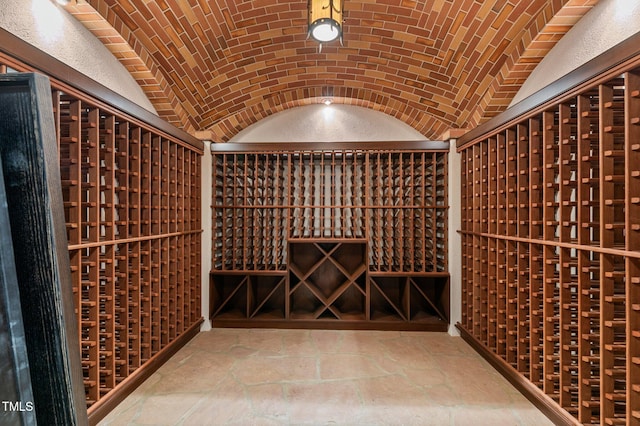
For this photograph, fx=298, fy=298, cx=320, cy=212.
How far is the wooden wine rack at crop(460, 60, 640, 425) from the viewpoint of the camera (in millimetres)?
1242

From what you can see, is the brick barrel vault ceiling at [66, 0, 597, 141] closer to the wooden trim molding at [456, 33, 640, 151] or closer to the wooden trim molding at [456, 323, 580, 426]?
the wooden trim molding at [456, 33, 640, 151]

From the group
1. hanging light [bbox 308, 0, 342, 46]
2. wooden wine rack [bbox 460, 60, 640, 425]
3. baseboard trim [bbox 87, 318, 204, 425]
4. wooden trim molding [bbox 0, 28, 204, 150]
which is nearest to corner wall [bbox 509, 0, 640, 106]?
wooden wine rack [bbox 460, 60, 640, 425]

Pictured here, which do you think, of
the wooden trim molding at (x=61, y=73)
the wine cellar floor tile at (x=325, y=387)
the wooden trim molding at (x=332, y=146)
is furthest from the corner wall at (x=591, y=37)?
the wooden trim molding at (x=61, y=73)

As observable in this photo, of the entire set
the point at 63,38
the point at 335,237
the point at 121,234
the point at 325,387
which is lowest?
the point at 325,387

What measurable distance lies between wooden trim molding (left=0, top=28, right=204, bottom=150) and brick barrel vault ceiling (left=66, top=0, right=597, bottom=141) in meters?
0.60

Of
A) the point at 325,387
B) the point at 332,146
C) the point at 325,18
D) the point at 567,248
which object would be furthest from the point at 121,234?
the point at 567,248

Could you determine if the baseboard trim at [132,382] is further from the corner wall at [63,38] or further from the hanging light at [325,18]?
the hanging light at [325,18]

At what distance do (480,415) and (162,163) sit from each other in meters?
2.68

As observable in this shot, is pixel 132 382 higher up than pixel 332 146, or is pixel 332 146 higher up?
pixel 332 146

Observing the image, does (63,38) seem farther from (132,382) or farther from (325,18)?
(132,382)

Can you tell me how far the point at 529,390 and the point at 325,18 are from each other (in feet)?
8.03

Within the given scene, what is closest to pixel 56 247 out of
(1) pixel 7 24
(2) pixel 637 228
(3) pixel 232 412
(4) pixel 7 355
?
(4) pixel 7 355

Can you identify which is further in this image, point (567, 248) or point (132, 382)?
point (132, 382)

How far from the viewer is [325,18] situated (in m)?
1.63
